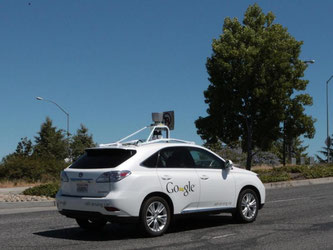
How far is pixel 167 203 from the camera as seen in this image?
885cm

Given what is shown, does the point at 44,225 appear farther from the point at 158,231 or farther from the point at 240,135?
the point at 240,135

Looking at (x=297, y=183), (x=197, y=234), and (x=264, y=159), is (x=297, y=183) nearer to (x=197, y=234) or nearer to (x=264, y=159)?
(x=197, y=234)

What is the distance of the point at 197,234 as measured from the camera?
9078 millimetres

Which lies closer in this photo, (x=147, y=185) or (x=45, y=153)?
(x=147, y=185)

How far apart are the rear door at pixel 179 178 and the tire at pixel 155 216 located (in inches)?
8.6

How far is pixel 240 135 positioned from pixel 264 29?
24.1ft

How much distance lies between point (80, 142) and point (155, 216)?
56428 mm

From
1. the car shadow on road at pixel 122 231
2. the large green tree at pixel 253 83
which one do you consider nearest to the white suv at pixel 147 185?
the car shadow on road at pixel 122 231

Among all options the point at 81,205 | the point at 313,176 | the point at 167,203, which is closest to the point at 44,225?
the point at 81,205

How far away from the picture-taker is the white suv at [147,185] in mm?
8305

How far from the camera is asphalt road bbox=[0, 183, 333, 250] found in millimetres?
8039

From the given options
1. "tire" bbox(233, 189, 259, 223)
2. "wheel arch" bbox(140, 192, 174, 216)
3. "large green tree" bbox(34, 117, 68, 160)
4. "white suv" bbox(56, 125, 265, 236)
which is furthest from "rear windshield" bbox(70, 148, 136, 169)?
"large green tree" bbox(34, 117, 68, 160)

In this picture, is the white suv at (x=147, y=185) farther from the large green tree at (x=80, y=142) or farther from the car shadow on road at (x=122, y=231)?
the large green tree at (x=80, y=142)

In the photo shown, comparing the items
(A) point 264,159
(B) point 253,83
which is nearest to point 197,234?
(B) point 253,83
